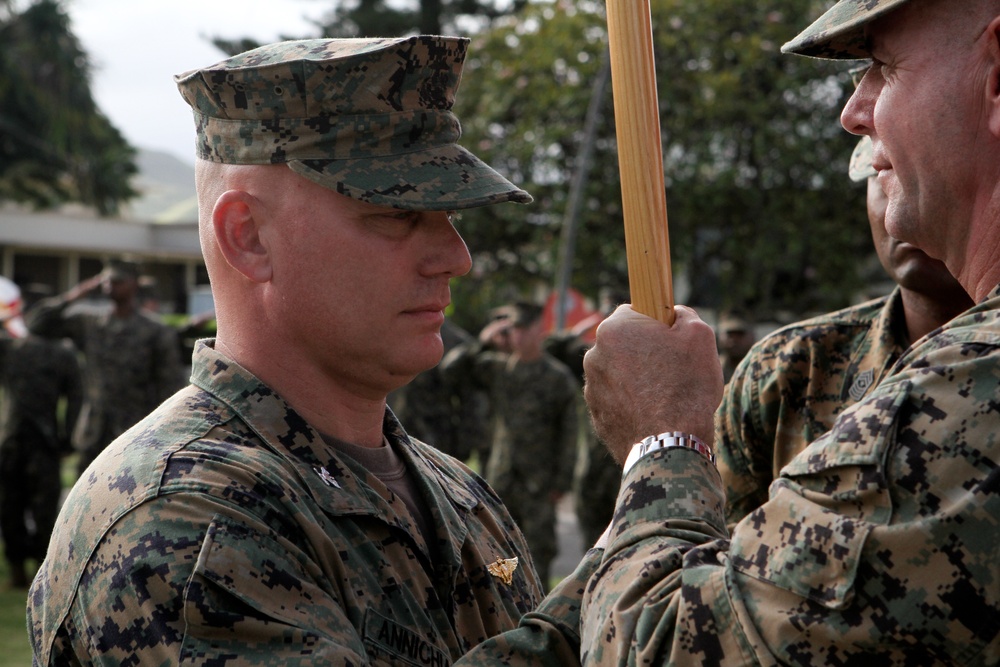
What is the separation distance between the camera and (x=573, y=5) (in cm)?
1346

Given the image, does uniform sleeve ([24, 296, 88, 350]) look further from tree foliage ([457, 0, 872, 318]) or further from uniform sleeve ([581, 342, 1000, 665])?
uniform sleeve ([581, 342, 1000, 665])

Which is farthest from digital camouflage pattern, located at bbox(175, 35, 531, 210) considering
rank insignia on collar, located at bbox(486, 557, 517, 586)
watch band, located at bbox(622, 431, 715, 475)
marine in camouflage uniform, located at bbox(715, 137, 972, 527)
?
marine in camouflage uniform, located at bbox(715, 137, 972, 527)

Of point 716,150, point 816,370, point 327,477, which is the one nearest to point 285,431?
point 327,477

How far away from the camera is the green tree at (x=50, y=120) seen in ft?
87.5

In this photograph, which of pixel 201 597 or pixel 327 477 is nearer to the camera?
pixel 201 597

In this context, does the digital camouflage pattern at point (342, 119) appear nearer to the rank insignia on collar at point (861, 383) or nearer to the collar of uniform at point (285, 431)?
the collar of uniform at point (285, 431)

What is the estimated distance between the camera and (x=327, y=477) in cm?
211

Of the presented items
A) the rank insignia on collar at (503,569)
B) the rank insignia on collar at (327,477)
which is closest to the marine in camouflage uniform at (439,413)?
the rank insignia on collar at (503,569)

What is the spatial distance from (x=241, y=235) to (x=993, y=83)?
129cm

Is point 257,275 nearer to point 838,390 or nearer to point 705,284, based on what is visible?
point 838,390

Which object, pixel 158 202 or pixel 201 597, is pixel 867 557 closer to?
pixel 201 597

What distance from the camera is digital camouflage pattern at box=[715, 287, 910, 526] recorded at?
3088mm

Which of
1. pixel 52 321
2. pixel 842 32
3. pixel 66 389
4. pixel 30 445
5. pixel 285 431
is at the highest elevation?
pixel 842 32

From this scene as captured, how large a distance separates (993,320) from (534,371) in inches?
341
